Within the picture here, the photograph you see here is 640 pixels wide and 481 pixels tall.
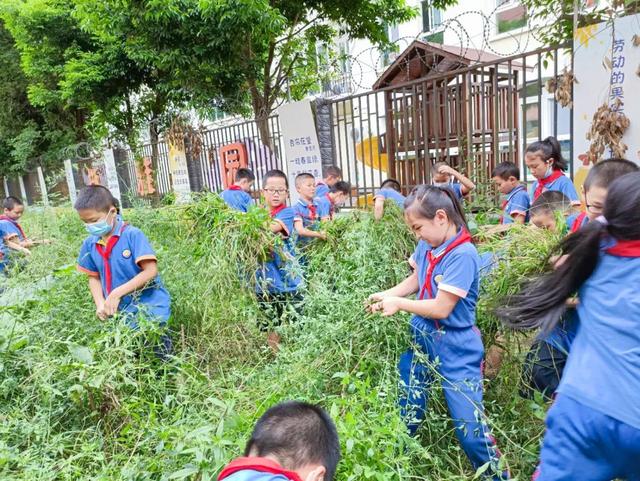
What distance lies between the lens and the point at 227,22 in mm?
5699

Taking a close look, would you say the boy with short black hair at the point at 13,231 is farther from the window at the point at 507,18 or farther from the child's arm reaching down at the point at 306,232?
the window at the point at 507,18

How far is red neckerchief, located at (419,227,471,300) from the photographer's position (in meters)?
1.90

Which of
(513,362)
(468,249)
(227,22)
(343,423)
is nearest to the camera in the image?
(343,423)

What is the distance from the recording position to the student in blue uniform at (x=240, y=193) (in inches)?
174

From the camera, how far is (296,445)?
51.4 inches

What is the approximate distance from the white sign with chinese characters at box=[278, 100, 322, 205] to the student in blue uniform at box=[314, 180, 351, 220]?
0.80m

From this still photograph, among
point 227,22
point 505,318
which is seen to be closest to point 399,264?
point 505,318

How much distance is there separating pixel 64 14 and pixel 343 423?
12030mm

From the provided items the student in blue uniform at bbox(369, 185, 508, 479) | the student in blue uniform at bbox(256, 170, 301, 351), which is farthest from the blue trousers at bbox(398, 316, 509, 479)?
the student in blue uniform at bbox(256, 170, 301, 351)

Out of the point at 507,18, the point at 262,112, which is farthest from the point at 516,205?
the point at 507,18

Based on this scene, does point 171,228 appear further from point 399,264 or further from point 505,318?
point 505,318

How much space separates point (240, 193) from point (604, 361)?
149 inches

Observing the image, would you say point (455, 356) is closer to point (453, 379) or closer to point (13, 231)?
point (453, 379)

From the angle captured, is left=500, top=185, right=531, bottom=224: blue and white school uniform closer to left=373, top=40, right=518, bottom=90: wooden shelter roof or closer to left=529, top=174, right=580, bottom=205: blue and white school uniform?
left=529, top=174, right=580, bottom=205: blue and white school uniform
